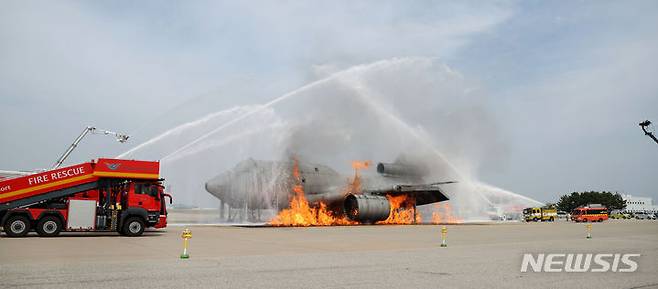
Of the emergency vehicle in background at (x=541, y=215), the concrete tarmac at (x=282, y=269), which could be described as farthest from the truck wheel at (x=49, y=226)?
the emergency vehicle in background at (x=541, y=215)

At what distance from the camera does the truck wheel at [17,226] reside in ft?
70.6

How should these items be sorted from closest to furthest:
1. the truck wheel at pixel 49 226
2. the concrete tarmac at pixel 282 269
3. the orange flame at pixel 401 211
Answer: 1. the concrete tarmac at pixel 282 269
2. the truck wheel at pixel 49 226
3. the orange flame at pixel 401 211

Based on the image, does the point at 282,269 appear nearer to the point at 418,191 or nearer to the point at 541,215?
the point at 418,191

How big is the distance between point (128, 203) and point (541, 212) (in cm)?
6074

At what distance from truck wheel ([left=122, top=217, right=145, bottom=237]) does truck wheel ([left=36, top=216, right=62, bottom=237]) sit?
9.09ft

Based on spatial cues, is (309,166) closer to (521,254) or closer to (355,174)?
(355,174)

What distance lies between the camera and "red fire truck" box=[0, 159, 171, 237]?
21781 mm

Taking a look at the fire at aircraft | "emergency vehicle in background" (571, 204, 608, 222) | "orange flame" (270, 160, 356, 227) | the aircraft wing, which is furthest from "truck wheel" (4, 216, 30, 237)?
"emergency vehicle in background" (571, 204, 608, 222)

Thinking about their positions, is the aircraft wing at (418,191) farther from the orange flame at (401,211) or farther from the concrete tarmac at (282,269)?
the concrete tarmac at (282,269)

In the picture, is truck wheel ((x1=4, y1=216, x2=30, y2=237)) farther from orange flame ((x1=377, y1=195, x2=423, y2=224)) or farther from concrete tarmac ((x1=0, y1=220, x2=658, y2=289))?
orange flame ((x1=377, y1=195, x2=423, y2=224))

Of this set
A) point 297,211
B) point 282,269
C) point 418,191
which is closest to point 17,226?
point 282,269

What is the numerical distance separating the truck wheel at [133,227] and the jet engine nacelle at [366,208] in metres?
19.1

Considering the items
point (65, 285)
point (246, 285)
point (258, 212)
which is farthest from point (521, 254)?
point (258, 212)

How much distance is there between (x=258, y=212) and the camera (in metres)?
38.8
